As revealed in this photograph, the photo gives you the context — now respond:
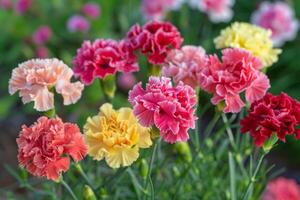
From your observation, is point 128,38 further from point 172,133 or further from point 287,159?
point 287,159

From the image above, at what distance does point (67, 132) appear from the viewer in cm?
108

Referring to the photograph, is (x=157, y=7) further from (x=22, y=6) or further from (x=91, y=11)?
(x=22, y=6)

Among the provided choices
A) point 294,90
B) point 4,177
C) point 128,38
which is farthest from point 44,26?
point 128,38

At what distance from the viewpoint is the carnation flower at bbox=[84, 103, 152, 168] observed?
108 cm

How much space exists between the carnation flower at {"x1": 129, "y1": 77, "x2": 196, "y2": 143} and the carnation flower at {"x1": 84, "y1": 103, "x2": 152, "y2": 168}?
0.18 feet

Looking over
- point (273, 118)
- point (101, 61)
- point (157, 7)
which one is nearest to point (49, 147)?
A: point (101, 61)

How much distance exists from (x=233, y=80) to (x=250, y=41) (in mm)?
235

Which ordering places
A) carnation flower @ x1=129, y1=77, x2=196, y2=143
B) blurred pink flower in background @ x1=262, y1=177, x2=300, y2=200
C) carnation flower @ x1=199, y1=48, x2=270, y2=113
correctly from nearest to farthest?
1. carnation flower @ x1=129, y1=77, x2=196, y2=143
2. carnation flower @ x1=199, y1=48, x2=270, y2=113
3. blurred pink flower in background @ x1=262, y1=177, x2=300, y2=200

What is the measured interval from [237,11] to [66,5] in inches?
36.1

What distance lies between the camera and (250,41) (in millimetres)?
1345

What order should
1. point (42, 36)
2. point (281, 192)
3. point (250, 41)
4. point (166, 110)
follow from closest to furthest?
point (166, 110) < point (250, 41) < point (281, 192) < point (42, 36)

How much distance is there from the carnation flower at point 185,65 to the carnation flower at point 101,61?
8 centimetres

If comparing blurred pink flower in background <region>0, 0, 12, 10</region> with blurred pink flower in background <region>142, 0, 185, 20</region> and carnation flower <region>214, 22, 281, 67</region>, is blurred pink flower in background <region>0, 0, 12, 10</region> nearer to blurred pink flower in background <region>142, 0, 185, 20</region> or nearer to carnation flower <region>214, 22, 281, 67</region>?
blurred pink flower in background <region>142, 0, 185, 20</region>

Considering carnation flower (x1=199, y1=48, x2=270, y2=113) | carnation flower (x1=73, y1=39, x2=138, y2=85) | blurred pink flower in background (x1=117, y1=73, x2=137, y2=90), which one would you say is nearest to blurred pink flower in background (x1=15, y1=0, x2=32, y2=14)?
blurred pink flower in background (x1=117, y1=73, x2=137, y2=90)
